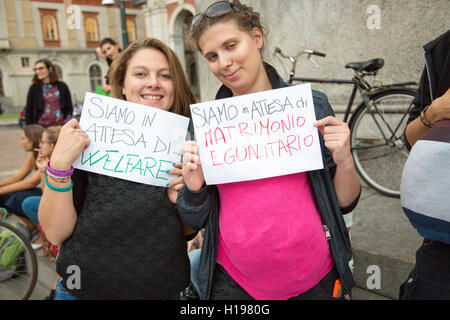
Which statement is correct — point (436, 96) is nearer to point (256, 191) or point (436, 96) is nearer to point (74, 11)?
point (256, 191)

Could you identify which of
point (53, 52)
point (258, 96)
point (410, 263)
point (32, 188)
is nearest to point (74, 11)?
point (32, 188)

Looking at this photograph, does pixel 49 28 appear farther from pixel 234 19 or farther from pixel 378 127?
pixel 234 19

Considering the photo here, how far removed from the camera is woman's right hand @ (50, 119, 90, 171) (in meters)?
1.38

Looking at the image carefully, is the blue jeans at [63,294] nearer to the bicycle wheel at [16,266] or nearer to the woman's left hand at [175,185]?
the woman's left hand at [175,185]

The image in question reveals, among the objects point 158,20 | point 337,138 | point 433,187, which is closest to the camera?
point 433,187

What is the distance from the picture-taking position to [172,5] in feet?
75.5

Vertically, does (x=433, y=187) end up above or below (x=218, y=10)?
below

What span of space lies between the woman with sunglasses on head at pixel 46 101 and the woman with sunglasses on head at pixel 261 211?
4.93 meters

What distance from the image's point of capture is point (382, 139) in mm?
3477

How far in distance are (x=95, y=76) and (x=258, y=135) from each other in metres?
38.7

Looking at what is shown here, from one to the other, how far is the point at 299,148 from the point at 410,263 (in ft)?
4.76

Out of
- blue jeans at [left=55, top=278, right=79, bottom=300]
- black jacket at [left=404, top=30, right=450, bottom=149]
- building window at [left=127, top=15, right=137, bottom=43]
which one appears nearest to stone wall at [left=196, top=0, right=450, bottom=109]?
black jacket at [left=404, top=30, right=450, bottom=149]

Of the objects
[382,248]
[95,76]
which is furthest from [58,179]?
[95,76]
